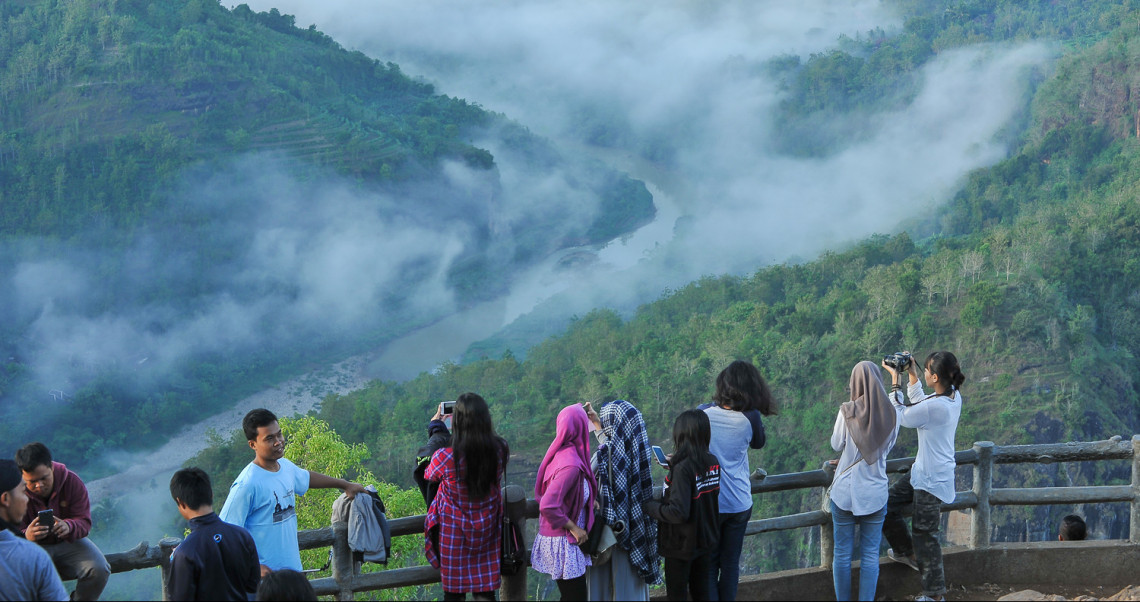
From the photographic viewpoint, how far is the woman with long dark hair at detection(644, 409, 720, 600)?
3.95m

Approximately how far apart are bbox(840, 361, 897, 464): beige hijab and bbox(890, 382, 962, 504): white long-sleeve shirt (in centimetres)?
25

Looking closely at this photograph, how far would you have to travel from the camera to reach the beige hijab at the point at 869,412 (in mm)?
4332

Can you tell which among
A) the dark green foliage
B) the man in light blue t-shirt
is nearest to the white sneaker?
the man in light blue t-shirt

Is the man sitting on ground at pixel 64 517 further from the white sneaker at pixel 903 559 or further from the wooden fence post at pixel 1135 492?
the wooden fence post at pixel 1135 492

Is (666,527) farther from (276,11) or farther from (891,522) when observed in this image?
(276,11)

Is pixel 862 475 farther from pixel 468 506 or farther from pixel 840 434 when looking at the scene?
pixel 468 506

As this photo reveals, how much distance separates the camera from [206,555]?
3.29 meters

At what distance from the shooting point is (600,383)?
4125 centimetres

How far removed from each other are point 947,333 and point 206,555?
1513 inches

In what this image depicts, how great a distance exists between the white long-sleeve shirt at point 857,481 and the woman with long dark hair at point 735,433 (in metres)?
0.46

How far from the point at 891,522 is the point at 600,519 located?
1948mm

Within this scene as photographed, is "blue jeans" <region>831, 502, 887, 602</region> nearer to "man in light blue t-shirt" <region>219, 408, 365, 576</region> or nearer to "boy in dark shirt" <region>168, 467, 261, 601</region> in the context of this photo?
"man in light blue t-shirt" <region>219, 408, 365, 576</region>

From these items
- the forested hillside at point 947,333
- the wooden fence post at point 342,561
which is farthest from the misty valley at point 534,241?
the wooden fence post at point 342,561

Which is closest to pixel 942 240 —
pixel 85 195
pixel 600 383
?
pixel 600 383
